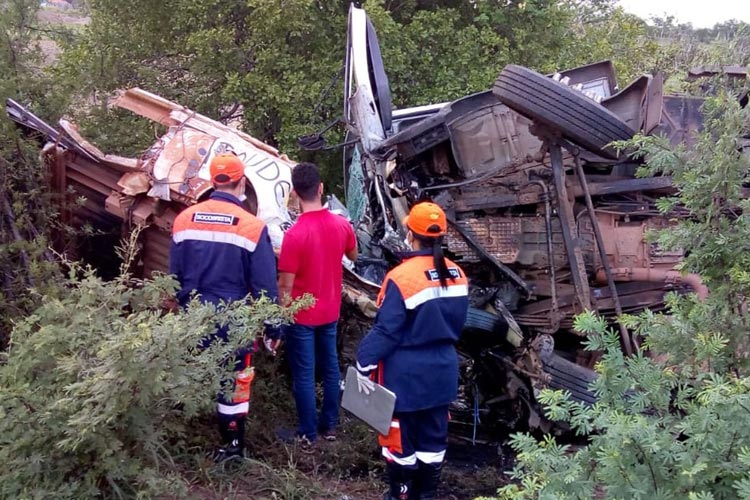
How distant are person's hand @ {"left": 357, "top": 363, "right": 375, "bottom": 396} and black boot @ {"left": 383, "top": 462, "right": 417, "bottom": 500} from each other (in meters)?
0.42

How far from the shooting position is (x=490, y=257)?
209 inches

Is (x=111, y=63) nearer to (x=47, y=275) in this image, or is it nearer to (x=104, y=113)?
(x=104, y=113)

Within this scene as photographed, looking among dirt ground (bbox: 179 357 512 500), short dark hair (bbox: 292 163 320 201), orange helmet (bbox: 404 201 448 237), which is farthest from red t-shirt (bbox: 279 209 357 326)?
orange helmet (bbox: 404 201 448 237)

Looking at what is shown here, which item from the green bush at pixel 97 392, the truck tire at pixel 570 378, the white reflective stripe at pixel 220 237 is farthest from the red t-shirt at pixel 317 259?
the truck tire at pixel 570 378

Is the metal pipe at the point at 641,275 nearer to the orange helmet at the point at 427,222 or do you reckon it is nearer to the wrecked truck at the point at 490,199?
the wrecked truck at the point at 490,199

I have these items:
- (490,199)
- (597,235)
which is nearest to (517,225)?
(490,199)

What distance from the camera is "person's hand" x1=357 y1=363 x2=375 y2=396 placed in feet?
12.7

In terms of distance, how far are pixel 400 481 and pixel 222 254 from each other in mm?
1494

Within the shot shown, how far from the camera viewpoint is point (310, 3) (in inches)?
280

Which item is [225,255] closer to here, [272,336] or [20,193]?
[272,336]

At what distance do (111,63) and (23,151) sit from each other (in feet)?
10.3

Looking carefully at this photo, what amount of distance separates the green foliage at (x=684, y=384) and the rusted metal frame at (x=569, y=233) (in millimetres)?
2302

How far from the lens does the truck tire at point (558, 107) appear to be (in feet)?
15.5

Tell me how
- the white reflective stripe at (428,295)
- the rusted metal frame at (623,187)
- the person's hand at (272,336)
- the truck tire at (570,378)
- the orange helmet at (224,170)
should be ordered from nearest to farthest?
the white reflective stripe at (428,295), the orange helmet at (224,170), the person's hand at (272,336), the truck tire at (570,378), the rusted metal frame at (623,187)
